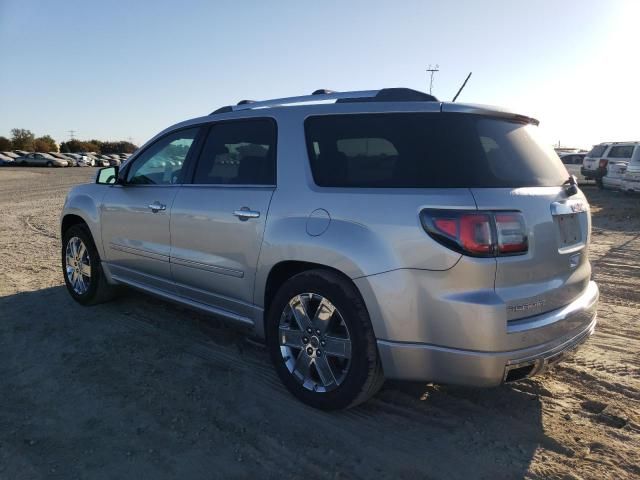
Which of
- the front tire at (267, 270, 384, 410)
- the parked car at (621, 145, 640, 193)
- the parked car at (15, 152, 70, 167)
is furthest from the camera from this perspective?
the parked car at (15, 152, 70, 167)

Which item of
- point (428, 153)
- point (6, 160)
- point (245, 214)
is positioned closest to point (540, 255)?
point (428, 153)

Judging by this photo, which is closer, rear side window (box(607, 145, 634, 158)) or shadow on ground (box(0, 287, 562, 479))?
shadow on ground (box(0, 287, 562, 479))

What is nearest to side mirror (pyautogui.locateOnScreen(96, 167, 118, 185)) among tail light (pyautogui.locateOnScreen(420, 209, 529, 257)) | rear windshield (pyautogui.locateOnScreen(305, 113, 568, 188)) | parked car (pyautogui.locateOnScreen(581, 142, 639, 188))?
rear windshield (pyautogui.locateOnScreen(305, 113, 568, 188))

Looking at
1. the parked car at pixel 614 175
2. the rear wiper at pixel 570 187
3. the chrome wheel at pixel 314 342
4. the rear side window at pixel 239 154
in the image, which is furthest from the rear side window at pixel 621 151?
the chrome wheel at pixel 314 342

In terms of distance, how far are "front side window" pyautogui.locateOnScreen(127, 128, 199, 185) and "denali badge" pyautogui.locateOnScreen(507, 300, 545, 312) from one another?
276cm

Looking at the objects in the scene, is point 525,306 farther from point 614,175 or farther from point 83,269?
point 614,175

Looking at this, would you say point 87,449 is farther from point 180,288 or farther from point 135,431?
point 180,288

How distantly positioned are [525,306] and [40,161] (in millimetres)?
58343

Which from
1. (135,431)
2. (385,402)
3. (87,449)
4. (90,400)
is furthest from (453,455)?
(90,400)

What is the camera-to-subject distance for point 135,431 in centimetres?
289

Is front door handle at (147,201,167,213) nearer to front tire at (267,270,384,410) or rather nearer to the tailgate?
front tire at (267,270,384,410)

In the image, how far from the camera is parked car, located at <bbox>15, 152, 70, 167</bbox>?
170 feet

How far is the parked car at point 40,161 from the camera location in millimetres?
51781

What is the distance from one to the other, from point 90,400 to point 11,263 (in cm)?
473
